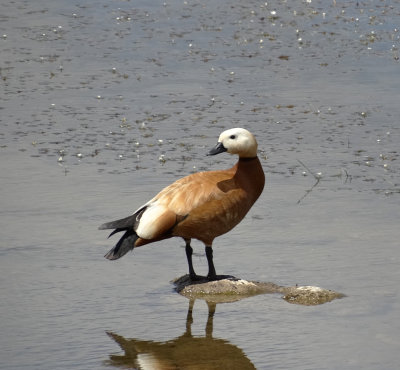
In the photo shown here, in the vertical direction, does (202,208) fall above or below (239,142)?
below

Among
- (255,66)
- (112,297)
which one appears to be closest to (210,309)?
(112,297)

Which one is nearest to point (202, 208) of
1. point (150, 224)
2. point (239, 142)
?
point (150, 224)

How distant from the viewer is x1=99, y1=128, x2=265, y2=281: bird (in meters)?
9.49

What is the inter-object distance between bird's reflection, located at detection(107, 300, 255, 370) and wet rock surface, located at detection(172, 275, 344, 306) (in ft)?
2.82

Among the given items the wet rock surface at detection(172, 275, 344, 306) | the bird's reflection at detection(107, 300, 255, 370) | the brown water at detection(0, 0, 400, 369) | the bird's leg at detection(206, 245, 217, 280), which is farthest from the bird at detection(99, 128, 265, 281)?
the bird's reflection at detection(107, 300, 255, 370)

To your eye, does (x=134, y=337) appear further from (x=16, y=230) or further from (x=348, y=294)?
(x=16, y=230)

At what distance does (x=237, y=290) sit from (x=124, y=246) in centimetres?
102

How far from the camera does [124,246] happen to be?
952cm

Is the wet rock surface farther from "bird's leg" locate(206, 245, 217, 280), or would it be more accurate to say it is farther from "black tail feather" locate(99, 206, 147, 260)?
"black tail feather" locate(99, 206, 147, 260)

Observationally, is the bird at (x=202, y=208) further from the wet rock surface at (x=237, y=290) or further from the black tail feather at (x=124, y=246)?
the wet rock surface at (x=237, y=290)

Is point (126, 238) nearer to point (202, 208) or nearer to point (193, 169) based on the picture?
point (202, 208)

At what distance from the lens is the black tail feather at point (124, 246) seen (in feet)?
31.2

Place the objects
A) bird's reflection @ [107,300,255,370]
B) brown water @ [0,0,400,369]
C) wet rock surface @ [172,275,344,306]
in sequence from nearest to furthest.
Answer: bird's reflection @ [107,300,255,370], brown water @ [0,0,400,369], wet rock surface @ [172,275,344,306]

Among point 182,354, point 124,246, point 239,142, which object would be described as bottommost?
point 182,354
